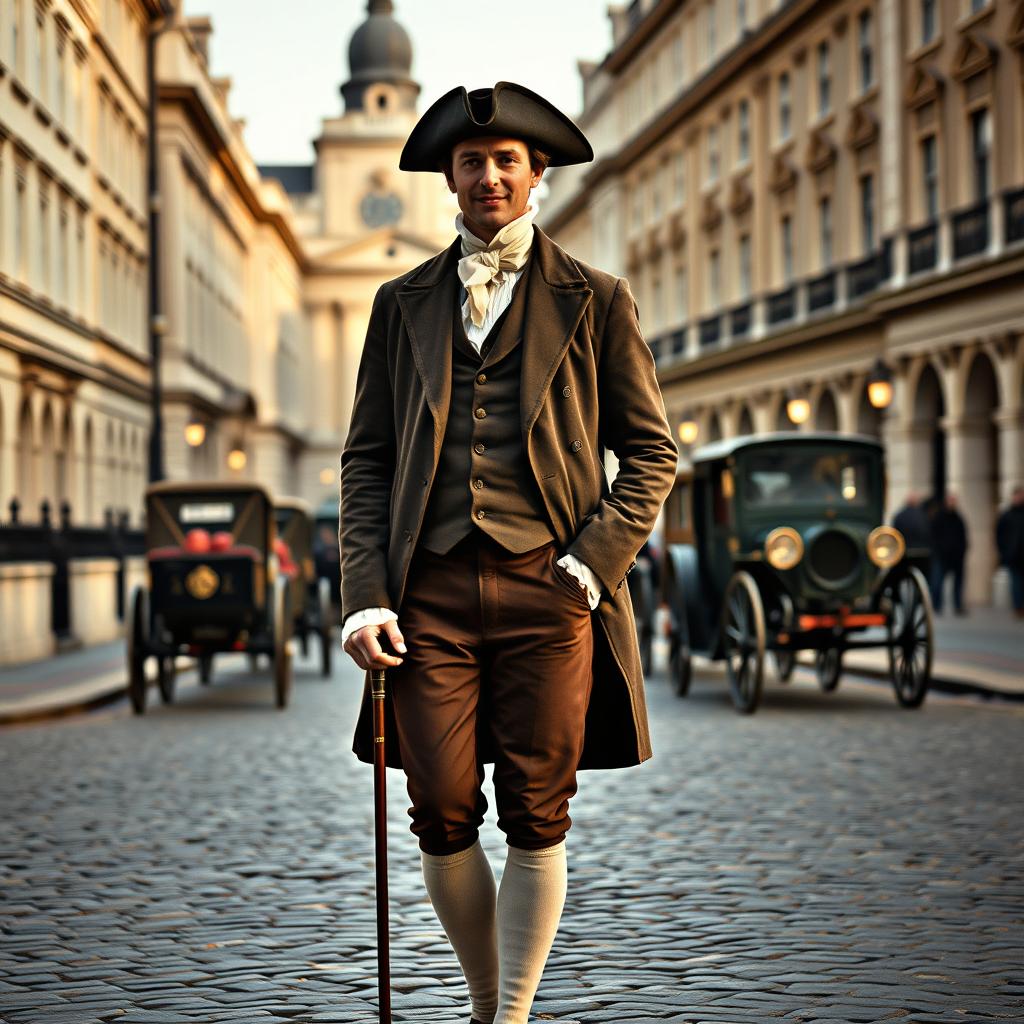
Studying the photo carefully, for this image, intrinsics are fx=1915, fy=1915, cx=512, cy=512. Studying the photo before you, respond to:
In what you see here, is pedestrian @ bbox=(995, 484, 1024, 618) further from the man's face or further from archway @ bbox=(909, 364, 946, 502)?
the man's face

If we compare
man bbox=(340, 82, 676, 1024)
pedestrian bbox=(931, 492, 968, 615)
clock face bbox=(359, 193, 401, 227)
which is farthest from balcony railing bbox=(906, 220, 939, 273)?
clock face bbox=(359, 193, 401, 227)

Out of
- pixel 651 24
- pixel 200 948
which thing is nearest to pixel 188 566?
pixel 200 948

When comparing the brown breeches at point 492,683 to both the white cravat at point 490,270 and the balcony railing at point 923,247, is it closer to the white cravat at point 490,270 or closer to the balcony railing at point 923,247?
the white cravat at point 490,270

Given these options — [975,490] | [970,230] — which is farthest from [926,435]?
[970,230]

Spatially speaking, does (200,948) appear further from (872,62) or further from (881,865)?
(872,62)

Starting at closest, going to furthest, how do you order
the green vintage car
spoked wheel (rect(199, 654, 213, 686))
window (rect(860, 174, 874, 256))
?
the green vintage car, spoked wheel (rect(199, 654, 213, 686)), window (rect(860, 174, 874, 256))

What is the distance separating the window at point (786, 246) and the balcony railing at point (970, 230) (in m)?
11.4

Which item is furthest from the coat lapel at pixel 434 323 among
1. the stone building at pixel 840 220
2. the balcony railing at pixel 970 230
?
the balcony railing at pixel 970 230

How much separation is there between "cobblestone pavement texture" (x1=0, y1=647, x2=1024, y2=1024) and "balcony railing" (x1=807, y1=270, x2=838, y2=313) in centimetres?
2716

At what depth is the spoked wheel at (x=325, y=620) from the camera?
18531 mm

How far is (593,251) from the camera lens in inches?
2603

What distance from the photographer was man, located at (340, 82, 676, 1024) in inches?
157

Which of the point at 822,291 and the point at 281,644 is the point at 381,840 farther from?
the point at 822,291

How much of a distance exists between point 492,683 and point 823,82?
38.2 meters
